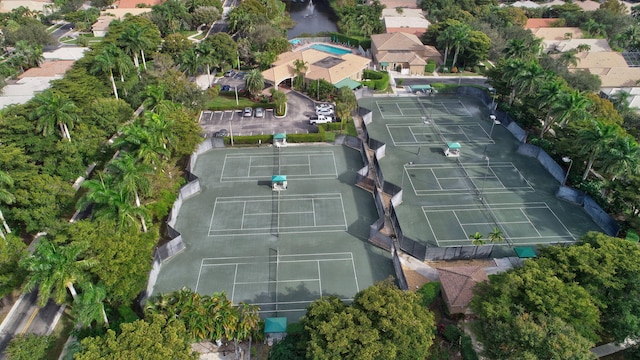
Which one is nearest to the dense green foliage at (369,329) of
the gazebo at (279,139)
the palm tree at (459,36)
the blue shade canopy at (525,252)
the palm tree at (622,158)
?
the blue shade canopy at (525,252)

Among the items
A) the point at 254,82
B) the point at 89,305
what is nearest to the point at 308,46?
the point at 254,82

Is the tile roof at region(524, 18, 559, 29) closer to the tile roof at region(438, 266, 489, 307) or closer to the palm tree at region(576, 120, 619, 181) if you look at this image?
the palm tree at region(576, 120, 619, 181)

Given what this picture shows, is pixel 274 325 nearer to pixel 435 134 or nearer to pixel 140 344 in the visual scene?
pixel 140 344

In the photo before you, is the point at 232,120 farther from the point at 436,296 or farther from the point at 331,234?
the point at 436,296

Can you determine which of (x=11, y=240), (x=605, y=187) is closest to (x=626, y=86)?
(x=605, y=187)

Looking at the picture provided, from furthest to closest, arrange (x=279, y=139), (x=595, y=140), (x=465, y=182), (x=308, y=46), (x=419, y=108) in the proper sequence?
(x=308, y=46), (x=419, y=108), (x=279, y=139), (x=465, y=182), (x=595, y=140)

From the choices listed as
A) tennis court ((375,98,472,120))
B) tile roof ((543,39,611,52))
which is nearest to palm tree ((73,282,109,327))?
tennis court ((375,98,472,120))

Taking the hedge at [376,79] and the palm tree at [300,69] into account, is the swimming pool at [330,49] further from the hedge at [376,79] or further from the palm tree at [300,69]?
the palm tree at [300,69]

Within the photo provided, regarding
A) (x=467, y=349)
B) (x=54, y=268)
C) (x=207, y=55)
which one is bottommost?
(x=467, y=349)
